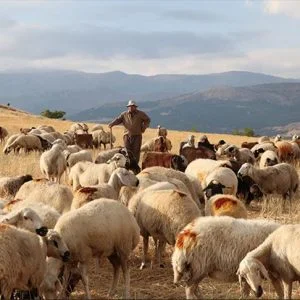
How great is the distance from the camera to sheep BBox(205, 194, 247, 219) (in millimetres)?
10180

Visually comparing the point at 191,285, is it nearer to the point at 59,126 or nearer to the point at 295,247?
the point at 295,247

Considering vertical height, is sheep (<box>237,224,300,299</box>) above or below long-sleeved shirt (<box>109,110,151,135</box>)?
below

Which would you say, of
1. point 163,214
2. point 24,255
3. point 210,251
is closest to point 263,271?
point 210,251

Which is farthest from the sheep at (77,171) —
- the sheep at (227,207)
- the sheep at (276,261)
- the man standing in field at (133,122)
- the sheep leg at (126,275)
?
the sheep at (276,261)

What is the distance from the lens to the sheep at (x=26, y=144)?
26.3 metres

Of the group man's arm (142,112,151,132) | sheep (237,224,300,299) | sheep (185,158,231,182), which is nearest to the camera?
sheep (237,224,300,299)

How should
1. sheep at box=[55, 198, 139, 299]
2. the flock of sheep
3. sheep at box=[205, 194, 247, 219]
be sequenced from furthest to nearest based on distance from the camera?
1. sheep at box=[205, 194, 247, 219]
2. sheep at box=[55, 198, 139, 299]
3. the flock of sheep

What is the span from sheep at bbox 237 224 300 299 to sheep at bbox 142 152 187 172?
976cm

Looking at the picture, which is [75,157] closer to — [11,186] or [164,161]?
[164,161]

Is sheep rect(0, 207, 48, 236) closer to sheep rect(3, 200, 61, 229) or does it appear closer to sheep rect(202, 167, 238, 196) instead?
sheep rect(3, 200, 61, 229)

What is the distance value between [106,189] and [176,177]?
2.57 m

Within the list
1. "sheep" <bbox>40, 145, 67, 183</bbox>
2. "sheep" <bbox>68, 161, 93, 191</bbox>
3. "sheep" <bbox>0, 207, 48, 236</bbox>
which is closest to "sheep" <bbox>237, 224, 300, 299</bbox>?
"sheep" <bbox>0, 207, 48, 236</bbox>

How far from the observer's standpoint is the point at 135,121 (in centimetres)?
1727

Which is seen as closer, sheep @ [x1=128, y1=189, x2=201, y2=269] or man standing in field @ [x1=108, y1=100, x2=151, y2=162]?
sheep @ [x1=128, y1=189, x2=201, y2=269]
